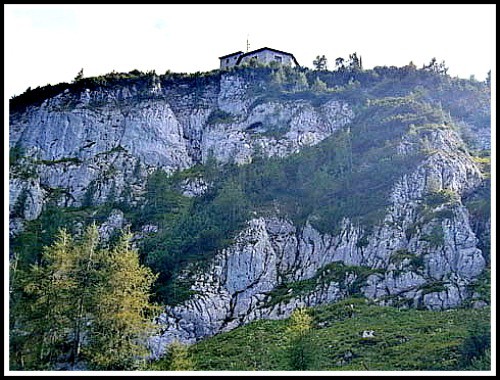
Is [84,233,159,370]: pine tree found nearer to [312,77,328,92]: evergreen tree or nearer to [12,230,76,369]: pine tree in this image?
[12,230,76,369]: pine tree

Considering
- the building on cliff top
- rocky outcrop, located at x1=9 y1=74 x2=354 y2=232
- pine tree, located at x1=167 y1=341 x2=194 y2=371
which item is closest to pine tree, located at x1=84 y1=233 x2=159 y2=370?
pine tree, located at x1=167 y1=341 x2=194 y2=371

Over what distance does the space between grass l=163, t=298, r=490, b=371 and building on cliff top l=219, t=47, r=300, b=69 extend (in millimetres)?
45863

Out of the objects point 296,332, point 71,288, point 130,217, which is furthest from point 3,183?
point 130,217

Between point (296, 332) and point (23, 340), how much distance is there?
580 inches

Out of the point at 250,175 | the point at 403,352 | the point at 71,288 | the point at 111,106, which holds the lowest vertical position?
the point at 403,352

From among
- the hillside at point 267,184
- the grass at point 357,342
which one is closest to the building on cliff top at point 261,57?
the hillside at point 267,184

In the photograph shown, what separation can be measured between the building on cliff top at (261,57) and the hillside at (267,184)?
4.12 m

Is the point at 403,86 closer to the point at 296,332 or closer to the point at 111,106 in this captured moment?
the point at 111,106

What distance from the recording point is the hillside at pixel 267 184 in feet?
159

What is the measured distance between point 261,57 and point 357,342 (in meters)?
53.5

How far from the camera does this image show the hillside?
159 ft

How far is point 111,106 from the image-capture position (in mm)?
76625

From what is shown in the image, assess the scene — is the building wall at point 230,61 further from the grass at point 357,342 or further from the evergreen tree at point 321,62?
the grass at point 357,342

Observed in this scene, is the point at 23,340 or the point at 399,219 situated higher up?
the point at 399,219
